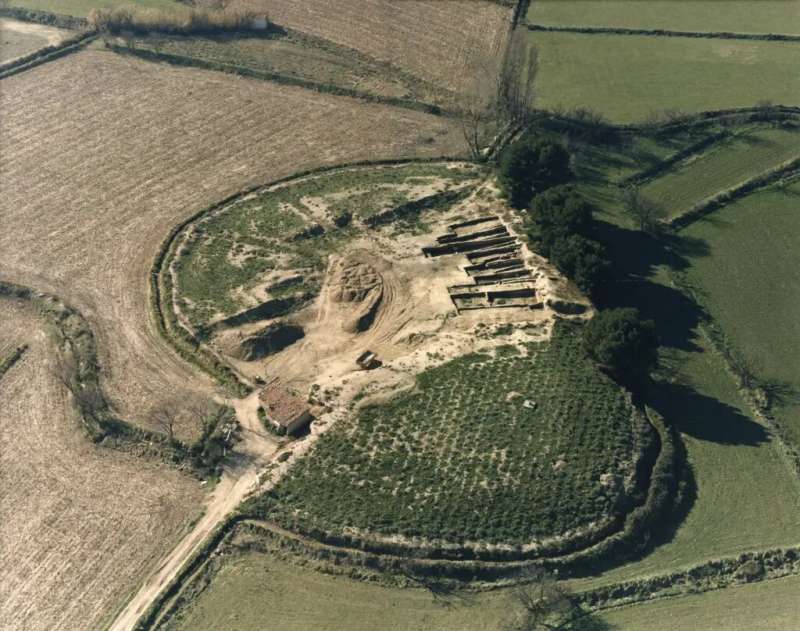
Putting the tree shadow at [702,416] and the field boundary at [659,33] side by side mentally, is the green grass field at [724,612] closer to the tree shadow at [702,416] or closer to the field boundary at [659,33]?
the tree shadow at [702,416]

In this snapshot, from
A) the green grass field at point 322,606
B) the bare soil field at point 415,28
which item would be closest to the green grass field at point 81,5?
the bare soil field at point 415,28

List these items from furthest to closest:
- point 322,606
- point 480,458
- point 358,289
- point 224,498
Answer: point 358,289, point 480,458, point 224,498, point 322,606

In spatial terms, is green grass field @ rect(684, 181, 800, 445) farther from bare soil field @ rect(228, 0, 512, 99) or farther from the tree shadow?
bare soil field @ rect(228, 0, 512, 99)

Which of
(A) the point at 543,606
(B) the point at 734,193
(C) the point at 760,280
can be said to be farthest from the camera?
(B) the point at 734,193

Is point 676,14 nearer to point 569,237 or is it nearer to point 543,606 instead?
point 569,237

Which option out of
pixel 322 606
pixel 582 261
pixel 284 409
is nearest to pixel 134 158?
pixel 284 409

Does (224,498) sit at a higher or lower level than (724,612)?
lower
